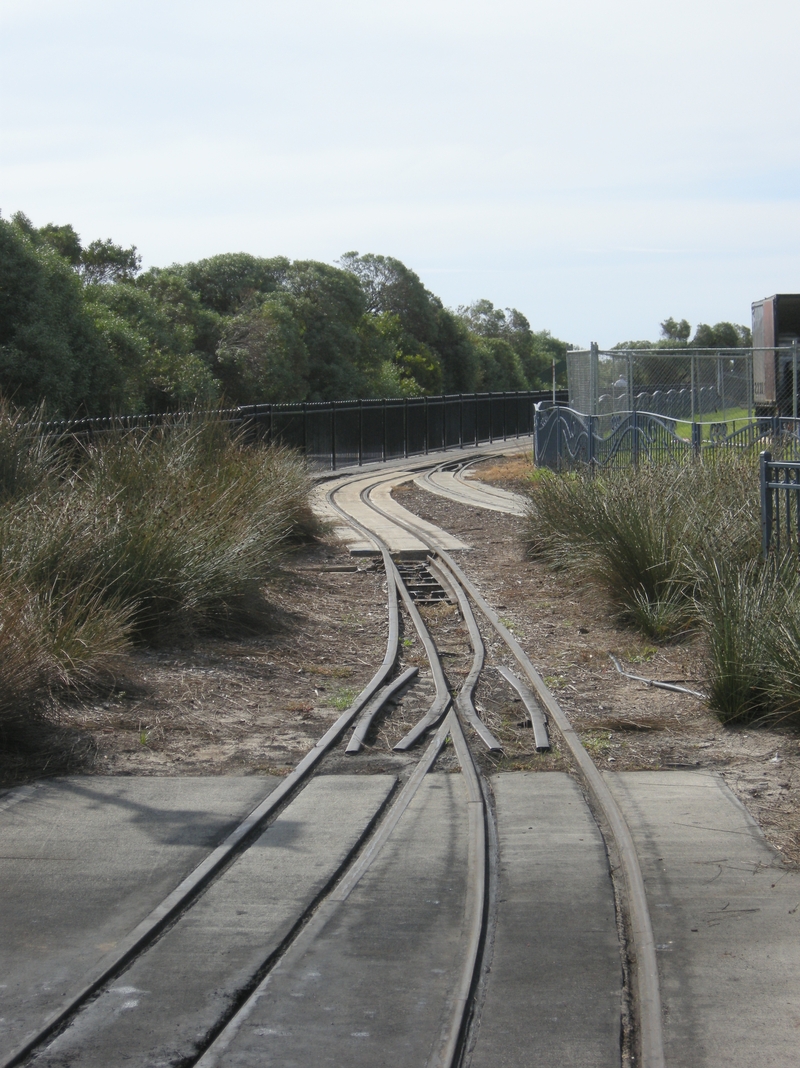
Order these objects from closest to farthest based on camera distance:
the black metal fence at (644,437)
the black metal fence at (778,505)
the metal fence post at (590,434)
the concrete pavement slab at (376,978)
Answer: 1. the concrete pavement slab at (376,978)
2. the black metal fence at (778,505)
3. the black metal fence at (644,437)
4. the metal fence post at (590,434)

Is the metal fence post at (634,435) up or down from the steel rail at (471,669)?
up

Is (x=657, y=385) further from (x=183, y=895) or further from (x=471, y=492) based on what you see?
(x=183, y=895)

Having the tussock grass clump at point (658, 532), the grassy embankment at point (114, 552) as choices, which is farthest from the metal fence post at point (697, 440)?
the grassy embankment at point (114, 552)

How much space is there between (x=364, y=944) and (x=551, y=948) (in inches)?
27.0

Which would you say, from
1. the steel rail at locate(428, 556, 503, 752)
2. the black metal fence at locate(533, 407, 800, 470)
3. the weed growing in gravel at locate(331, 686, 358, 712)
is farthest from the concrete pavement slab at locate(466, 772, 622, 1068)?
the black metal fence at locate(533, 407, 800, 470)

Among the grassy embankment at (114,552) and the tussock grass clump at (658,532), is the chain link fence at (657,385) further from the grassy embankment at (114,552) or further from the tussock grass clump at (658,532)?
the grassy embankment at (114,552)

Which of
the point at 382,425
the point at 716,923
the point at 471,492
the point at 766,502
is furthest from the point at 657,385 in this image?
the point at 716,923

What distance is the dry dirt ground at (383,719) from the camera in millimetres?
6430

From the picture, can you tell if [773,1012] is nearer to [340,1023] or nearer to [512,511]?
[340,1023]

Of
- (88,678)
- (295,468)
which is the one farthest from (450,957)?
(295,468)

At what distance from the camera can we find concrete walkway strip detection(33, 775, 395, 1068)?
3590 millimetres

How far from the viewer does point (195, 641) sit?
9.27 m

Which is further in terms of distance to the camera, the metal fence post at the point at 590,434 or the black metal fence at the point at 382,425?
the black metal fence at the point at 382,425

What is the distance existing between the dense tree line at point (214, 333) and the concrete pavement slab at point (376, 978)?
31.7 feet
